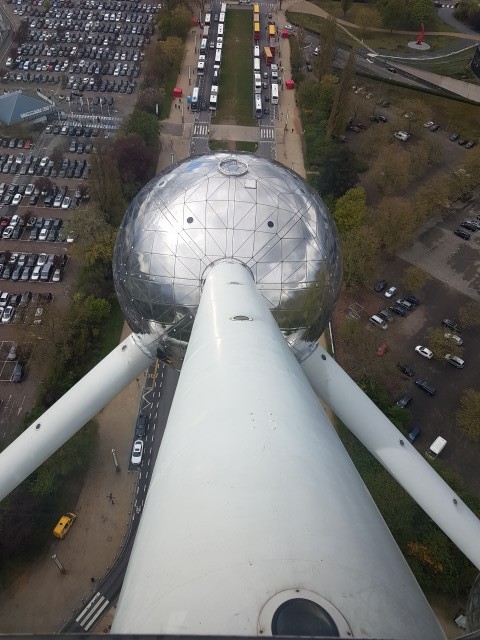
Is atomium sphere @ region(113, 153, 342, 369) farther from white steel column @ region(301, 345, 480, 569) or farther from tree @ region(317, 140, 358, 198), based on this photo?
tree @ region(317, 140, 358, 198)

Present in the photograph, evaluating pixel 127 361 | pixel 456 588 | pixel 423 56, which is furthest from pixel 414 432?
pixel 423 56

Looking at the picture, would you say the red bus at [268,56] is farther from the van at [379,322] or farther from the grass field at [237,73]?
the van at [379,322]

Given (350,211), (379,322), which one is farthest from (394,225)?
(379,322)

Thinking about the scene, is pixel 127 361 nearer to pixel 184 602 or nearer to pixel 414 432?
pixel 184 602

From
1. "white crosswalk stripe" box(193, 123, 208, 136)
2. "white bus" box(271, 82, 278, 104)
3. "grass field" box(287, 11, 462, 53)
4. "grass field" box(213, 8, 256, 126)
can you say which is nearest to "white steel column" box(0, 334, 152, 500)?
"white crosswalk stripe" box(193, 123, 208, 136)

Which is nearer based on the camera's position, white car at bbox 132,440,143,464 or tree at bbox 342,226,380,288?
white car at bbox 132,440,143,464

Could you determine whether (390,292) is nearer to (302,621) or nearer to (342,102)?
(342,102)

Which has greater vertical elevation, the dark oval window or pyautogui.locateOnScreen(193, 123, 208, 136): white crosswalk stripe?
the dark oval window
